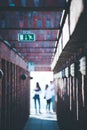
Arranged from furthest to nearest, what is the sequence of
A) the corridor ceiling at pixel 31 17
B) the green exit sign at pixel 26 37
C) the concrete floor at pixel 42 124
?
the concrete floor at pixel 42 124 → the green exit sign at pixel 26 37 → the corridor ceiling at pixel 31 17

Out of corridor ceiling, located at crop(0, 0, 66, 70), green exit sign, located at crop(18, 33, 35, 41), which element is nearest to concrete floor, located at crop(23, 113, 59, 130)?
corridor ceiling, located at crop(0, 0, 66, 70)

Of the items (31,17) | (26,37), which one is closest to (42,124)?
(26,37)

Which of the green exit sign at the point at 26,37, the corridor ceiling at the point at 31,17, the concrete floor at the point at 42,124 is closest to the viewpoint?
the corridor ceiling at the point at 31,17

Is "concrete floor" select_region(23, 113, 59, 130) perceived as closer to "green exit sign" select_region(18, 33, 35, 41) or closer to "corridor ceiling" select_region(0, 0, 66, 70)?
"corridor ceiling" select_region(0, 0, 66, 70)

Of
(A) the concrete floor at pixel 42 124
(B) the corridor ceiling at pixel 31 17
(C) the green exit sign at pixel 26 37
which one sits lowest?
(A) the concrete floor at pixel 42 124

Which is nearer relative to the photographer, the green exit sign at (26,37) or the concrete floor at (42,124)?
the green exit sign at (26,37)

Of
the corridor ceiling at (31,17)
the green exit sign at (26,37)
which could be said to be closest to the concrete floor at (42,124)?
the corridor ceiling at (31,17)

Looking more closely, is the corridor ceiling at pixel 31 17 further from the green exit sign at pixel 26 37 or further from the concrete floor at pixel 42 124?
the concrete floor at pixel 42 124

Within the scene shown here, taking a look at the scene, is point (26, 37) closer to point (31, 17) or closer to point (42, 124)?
point (31, 17)

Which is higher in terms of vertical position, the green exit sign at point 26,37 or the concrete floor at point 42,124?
the green exit sign at point 26,37

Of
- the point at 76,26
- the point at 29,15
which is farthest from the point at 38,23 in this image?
the point at 76,26

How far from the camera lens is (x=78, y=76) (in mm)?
8828

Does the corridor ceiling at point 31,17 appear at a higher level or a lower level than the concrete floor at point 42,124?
higher

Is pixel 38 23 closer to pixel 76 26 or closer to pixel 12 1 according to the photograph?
pixel 12 1
